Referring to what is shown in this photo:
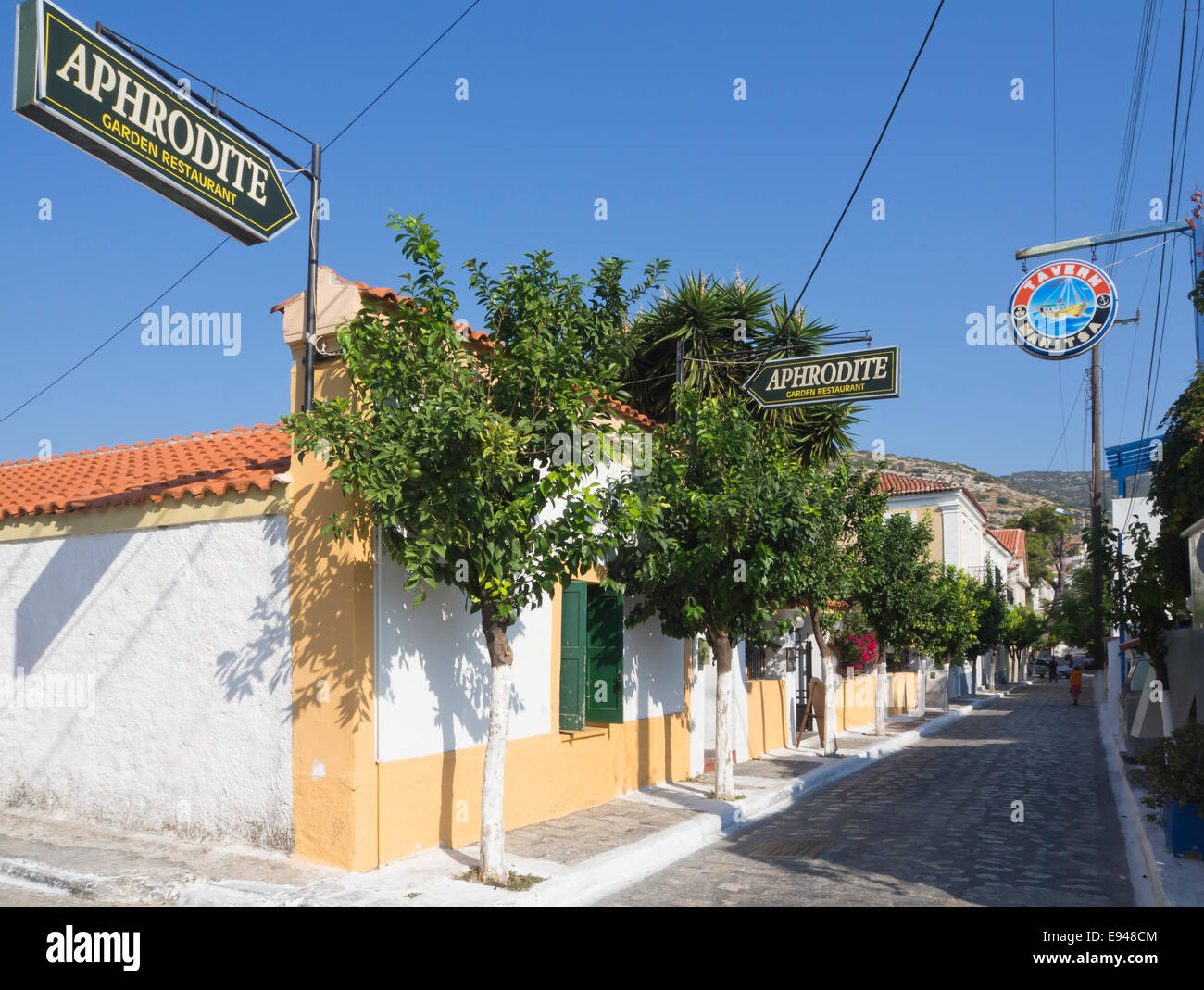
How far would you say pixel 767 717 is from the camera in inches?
714

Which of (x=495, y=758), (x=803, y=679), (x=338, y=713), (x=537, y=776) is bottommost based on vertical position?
(x=803, y=679)

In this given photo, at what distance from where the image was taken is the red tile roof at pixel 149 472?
9.05m

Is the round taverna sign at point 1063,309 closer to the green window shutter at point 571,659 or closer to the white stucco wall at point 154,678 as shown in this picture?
the green window shutter at point 571,659

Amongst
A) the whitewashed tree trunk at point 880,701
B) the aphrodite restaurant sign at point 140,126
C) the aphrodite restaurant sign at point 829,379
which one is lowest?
the whitewashed tree trunk at point 880,701

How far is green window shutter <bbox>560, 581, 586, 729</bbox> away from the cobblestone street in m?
2.06

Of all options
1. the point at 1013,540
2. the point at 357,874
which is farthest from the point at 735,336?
the point at 1013,540

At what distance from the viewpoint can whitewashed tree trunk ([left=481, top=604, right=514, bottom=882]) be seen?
756cm

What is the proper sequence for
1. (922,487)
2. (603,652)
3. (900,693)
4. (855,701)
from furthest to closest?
(922,487)
(900,693)
(855,701)
(603,652)

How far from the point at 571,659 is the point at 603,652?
47.5 inches

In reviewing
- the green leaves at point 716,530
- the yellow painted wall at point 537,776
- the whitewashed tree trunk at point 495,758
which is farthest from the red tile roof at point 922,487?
the whitewashed tree trunk at point 495,758

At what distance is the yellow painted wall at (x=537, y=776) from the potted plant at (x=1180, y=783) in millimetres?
5618

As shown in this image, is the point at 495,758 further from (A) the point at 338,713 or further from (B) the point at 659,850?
(B) the point at 659,850

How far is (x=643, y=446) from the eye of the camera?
1130cm
